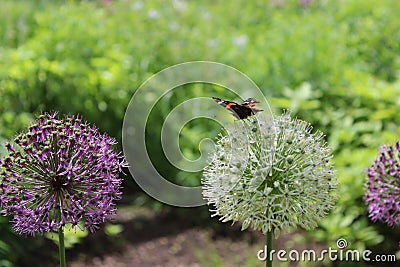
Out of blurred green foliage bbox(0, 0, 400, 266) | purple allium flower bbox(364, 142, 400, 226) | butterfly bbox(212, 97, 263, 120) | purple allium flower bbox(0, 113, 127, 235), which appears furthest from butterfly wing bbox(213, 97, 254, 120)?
blurred green foliage bbox(0, 0, 400, 266)

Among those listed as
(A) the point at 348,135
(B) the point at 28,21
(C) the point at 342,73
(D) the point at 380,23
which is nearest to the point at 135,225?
Answer: (A) the point at 348,135

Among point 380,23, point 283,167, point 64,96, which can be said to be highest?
point 380,23

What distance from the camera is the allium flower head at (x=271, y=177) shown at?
221cm

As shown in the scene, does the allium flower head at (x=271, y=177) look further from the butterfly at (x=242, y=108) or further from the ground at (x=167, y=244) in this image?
the ground at (x=167, y=244)

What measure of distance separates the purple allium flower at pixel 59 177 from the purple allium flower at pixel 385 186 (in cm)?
115

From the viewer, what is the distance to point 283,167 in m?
2.26

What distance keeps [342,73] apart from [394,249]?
7.49 ft

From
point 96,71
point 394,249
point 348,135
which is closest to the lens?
point 394,249

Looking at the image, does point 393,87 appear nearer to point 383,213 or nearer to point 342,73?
point 342,73

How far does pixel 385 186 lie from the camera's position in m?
2.59

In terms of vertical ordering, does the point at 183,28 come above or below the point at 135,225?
above

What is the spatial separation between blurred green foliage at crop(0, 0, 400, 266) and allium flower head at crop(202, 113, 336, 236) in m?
2.21

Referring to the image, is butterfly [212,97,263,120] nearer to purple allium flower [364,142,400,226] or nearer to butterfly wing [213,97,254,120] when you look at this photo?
butterfly wing [213,97,254,120]

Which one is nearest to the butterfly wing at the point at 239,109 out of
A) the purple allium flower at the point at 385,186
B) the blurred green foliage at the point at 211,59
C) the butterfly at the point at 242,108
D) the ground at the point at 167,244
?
the butterfly at the point at 242,108
